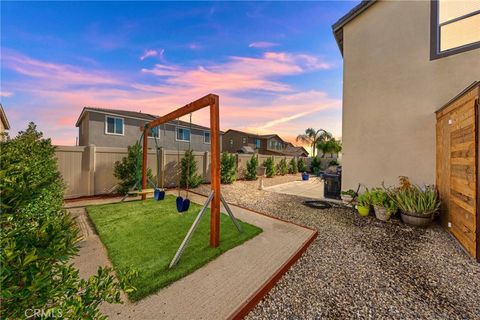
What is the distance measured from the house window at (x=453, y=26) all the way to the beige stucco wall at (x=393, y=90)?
16cm

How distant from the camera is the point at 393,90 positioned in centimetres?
570

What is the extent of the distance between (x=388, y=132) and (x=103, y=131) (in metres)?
16.4

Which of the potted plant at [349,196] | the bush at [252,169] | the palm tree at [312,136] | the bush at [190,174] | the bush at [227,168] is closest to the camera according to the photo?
the potted plant at [349,196]

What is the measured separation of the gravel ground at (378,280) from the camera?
2.13m

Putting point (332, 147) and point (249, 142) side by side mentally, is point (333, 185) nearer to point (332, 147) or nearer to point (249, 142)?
point (332, 147)

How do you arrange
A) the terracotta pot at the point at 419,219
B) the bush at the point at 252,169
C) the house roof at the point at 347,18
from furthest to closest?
the bush at the point at 252,169 < the house roof at the point at 347,18 < the terracotta pot at the point at 419,219

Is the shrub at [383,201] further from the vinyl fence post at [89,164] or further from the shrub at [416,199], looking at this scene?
the vinyl fence post at [89,164]

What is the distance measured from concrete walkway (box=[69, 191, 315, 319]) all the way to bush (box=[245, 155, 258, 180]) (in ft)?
30.0

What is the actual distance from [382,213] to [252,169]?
350 inches

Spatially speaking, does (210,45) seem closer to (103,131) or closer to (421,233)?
(421,233)

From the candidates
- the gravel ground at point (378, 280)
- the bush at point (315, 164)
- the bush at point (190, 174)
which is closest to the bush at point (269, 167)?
the bush at point (315, 164)

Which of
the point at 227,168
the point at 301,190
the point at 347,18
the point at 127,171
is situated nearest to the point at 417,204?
the point at 301,190

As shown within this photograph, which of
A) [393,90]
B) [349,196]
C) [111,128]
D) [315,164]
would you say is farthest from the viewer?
[315,164]

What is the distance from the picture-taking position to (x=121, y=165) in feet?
24.6
